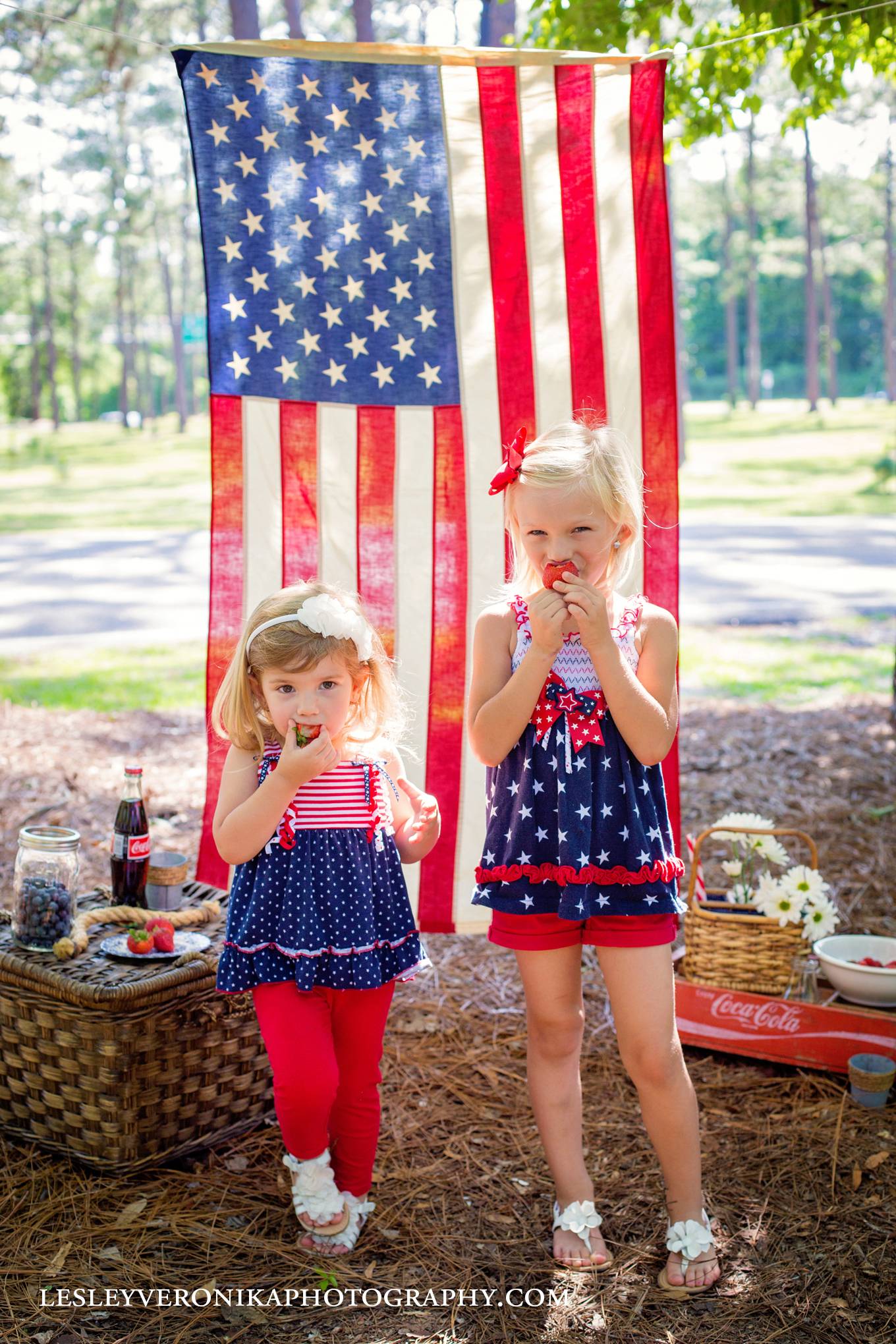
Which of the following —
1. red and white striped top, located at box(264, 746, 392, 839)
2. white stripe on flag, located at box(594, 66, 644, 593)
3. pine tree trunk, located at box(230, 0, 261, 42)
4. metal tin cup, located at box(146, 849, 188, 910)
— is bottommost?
metal tin cup, located at box(146, 849, 188, 910)

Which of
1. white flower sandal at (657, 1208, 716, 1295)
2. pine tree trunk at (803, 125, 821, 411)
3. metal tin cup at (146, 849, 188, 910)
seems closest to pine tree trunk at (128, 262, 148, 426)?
pine tree trunk at (803, 125, 821, 411)

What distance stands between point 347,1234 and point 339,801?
0.93 meters

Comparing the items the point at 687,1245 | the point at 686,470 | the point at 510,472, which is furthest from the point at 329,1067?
the point at 686,470

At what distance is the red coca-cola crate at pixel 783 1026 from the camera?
325 centimetres

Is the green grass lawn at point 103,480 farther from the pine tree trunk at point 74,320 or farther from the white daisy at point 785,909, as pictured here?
the white daisy at point 785,909

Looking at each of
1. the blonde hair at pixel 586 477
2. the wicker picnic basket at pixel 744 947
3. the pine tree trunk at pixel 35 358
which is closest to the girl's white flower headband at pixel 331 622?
the blonde hair at pixel 586 477

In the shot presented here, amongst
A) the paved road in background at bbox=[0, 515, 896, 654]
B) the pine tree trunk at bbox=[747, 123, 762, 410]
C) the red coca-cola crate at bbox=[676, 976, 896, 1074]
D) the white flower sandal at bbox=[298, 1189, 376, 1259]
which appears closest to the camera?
the white flower sandal at bbox=[298, 1189, 376, 1259]

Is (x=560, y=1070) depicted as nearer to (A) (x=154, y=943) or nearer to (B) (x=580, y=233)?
(A) (x=154, y=943)

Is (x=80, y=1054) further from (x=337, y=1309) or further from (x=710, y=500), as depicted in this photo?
(x=710, y=500)

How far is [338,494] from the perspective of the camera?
338cm

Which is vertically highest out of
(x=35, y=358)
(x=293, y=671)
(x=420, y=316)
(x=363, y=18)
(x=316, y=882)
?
(x=35, y=358)

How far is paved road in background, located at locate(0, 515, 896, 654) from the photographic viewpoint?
1059 cm

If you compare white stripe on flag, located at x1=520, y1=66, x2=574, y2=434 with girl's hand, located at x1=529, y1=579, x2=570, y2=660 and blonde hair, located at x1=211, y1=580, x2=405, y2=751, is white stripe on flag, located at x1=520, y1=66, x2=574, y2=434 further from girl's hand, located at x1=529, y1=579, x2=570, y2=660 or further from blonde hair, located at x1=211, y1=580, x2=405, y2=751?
girl's hand, located at x1=529, y1=579, x2=570, y2=660

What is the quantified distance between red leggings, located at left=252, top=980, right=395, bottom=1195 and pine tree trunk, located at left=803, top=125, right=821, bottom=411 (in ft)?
107
